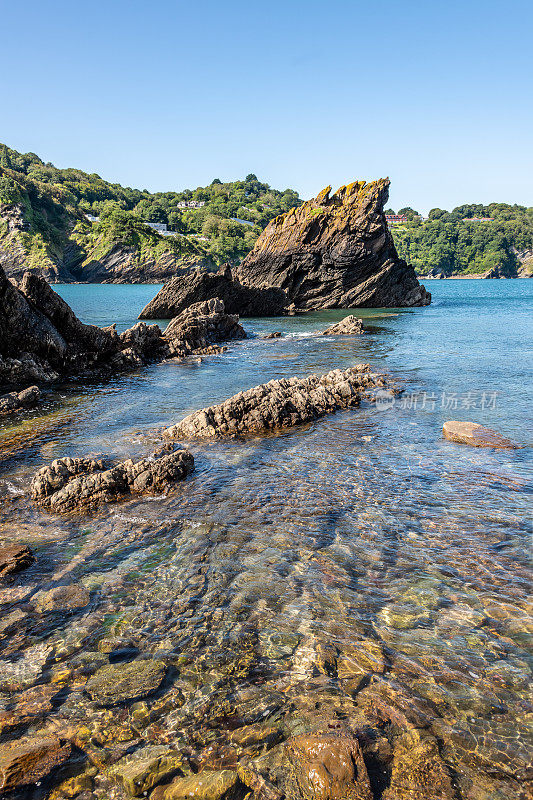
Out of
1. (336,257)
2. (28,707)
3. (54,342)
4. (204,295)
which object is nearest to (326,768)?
(28,707)

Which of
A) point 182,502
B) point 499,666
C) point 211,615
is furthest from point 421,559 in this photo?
point 182,502

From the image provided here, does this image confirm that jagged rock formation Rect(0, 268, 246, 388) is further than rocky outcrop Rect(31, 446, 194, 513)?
Yes

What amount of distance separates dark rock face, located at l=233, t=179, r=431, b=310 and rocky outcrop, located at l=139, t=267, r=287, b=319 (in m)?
4.72

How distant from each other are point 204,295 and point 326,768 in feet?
139

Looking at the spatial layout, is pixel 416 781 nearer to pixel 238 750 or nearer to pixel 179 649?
pixel 238 750

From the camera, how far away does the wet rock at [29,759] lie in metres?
2.86

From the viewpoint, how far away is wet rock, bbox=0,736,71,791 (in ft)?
9.38

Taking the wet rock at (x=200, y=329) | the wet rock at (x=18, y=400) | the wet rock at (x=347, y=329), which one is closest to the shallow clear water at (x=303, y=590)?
the wet rock at (x=18, y=400)

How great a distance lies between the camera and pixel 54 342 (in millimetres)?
17766

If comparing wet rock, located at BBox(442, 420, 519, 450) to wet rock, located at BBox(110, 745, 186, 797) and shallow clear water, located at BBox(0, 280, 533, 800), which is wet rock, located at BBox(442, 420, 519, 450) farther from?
wet rock, located at BBox(110, 745, 186, 797)

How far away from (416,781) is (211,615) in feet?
7.21

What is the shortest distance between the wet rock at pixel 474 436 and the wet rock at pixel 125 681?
8016 millimetres

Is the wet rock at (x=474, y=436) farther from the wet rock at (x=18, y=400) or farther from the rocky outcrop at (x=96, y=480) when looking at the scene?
the wet rock at (x=18, y=400)

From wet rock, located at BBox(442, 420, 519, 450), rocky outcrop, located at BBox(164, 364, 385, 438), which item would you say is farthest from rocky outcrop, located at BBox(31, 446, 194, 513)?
wet rock, located at BBox(442, 420, 519, 450)
